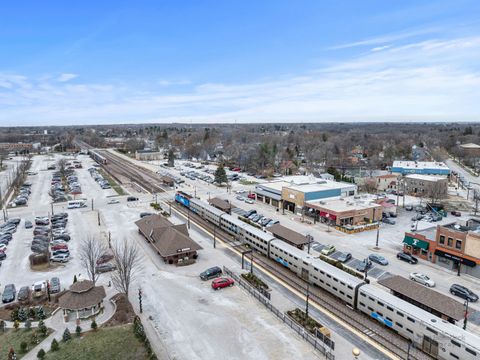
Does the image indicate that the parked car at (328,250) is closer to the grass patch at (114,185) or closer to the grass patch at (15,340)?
the grass patch at (15,340)

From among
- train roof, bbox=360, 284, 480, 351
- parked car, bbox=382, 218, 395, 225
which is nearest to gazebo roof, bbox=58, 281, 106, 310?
train roof, bbox=360, 284, 480, 351

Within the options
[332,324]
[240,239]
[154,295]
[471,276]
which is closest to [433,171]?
[471,276]

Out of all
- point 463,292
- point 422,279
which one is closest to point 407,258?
point 422,279

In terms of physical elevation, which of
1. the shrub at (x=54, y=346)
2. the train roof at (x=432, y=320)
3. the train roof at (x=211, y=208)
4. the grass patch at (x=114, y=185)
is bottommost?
the shrub at (x=54, y=346)

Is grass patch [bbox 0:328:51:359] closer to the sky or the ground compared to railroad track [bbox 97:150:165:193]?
closer to the ground

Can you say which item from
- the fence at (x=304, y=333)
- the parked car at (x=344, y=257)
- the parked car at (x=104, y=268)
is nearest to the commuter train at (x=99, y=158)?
the parked car at (x=104, y=268)

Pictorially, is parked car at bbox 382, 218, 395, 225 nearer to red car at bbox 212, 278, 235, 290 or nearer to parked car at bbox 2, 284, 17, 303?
red car at bbox 212, 278, 235, 290

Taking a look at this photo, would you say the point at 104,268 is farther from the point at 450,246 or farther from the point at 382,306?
the point at 450,246
